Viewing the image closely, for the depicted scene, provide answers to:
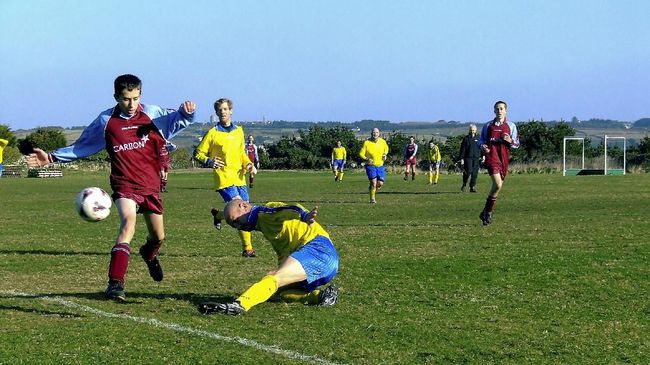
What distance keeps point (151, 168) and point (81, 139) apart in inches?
29.0

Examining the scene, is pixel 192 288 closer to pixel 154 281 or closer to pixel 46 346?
pixel 154 281

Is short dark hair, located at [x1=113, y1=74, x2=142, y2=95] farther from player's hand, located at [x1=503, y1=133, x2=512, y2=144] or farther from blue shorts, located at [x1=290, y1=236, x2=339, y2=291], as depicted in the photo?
player's hand, located at [x1=503, y1=133, x2=512, y2=144]

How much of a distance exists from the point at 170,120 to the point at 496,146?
10.2 m

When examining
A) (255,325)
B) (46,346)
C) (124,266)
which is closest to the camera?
(46,346)

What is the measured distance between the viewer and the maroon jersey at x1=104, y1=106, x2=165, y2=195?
360 inches

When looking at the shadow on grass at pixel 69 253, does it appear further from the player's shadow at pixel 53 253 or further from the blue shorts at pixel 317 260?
the blue shorts at pixel 317 260

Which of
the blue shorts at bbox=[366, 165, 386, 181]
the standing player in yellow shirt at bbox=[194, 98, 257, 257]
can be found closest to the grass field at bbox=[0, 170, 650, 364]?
the standing player in yellow shirt at bbox=[194, 98, 257, 257]

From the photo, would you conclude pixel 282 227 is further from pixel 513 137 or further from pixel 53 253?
pixel 513 137

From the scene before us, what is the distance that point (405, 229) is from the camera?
17.5 metres

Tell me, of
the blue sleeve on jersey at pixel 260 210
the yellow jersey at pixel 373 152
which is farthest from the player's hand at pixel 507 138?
the blue sleeve on jersey at pixel 260 210

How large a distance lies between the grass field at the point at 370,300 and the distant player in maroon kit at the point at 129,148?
2.81ft

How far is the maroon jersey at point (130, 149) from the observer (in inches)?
360

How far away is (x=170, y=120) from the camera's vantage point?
30.7ft

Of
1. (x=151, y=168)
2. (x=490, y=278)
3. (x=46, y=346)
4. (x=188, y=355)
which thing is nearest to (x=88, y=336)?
(x=46, y=346)
